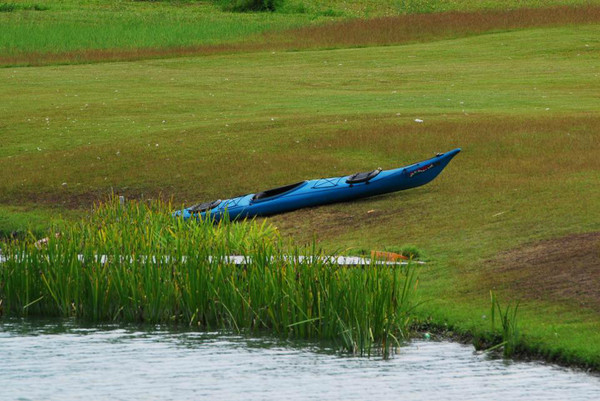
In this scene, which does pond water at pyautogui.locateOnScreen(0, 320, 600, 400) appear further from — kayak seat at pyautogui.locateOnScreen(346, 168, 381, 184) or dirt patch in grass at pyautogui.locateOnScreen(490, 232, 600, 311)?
kayak seat at pyautogui.locateOnScreen(346, 168, 381, 184)

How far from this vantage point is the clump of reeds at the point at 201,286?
36.5 feet

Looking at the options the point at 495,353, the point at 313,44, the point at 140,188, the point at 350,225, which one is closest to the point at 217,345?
the point at 495,353

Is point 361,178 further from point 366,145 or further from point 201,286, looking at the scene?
point 201,286

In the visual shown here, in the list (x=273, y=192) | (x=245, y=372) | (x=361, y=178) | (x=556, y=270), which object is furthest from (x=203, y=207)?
(x=245, y=372)

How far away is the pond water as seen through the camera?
10.1 m

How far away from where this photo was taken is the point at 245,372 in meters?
10.9

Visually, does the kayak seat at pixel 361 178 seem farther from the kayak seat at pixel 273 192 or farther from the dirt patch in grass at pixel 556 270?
the dirt patch in grass at pixel 556 270

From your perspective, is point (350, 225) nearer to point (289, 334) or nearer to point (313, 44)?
point (289, 334)

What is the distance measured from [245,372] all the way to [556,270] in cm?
397

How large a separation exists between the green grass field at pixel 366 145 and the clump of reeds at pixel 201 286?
3.84 feet

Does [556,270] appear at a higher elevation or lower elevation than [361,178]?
lower

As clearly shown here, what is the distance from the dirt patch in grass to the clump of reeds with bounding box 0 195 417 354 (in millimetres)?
1266

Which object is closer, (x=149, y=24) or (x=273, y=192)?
(x=273, y=192)

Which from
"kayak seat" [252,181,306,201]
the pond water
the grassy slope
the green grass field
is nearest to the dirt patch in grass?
the green grass field
